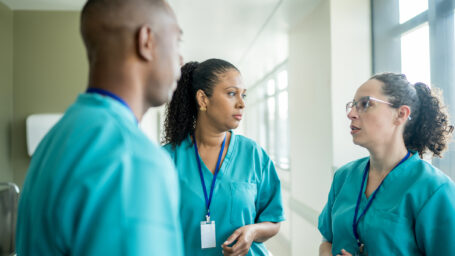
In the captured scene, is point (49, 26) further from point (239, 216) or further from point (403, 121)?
point (403, 121)

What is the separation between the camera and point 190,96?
1746mm

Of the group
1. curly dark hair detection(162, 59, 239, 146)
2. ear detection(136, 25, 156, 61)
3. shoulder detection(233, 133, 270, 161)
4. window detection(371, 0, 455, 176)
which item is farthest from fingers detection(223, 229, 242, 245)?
window detection(371, 0, 455, 176)

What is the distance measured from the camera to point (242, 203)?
1487 mm

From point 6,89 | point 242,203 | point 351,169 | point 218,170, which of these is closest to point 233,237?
point 242,203

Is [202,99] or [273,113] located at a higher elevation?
[273,113]

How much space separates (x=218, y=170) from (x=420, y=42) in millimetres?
1758

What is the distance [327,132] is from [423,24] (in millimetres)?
1180

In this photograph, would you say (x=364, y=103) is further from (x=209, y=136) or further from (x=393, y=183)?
(x=209, y=136)

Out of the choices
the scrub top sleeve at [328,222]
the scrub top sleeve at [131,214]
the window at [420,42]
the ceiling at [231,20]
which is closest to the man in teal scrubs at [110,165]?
the scrub top sleeve at [131,214]

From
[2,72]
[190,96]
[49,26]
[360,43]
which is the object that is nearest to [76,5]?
[49,26]

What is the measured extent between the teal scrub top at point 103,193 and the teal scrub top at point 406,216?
0.98 metres

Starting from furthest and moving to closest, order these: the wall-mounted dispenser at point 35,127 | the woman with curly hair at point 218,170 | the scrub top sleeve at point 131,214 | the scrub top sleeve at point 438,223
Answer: the wall-mounted dispenser at point 35,127 < the woman with curly hair at point 218,170 < the scrub top sleeve at point 438,223 < the scrub top sleeve at point 131,214

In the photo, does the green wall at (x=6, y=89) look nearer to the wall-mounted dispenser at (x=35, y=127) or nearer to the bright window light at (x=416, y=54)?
the wall-mounted dispenser at (x=35, y=127)

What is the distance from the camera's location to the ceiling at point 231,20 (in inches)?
136
